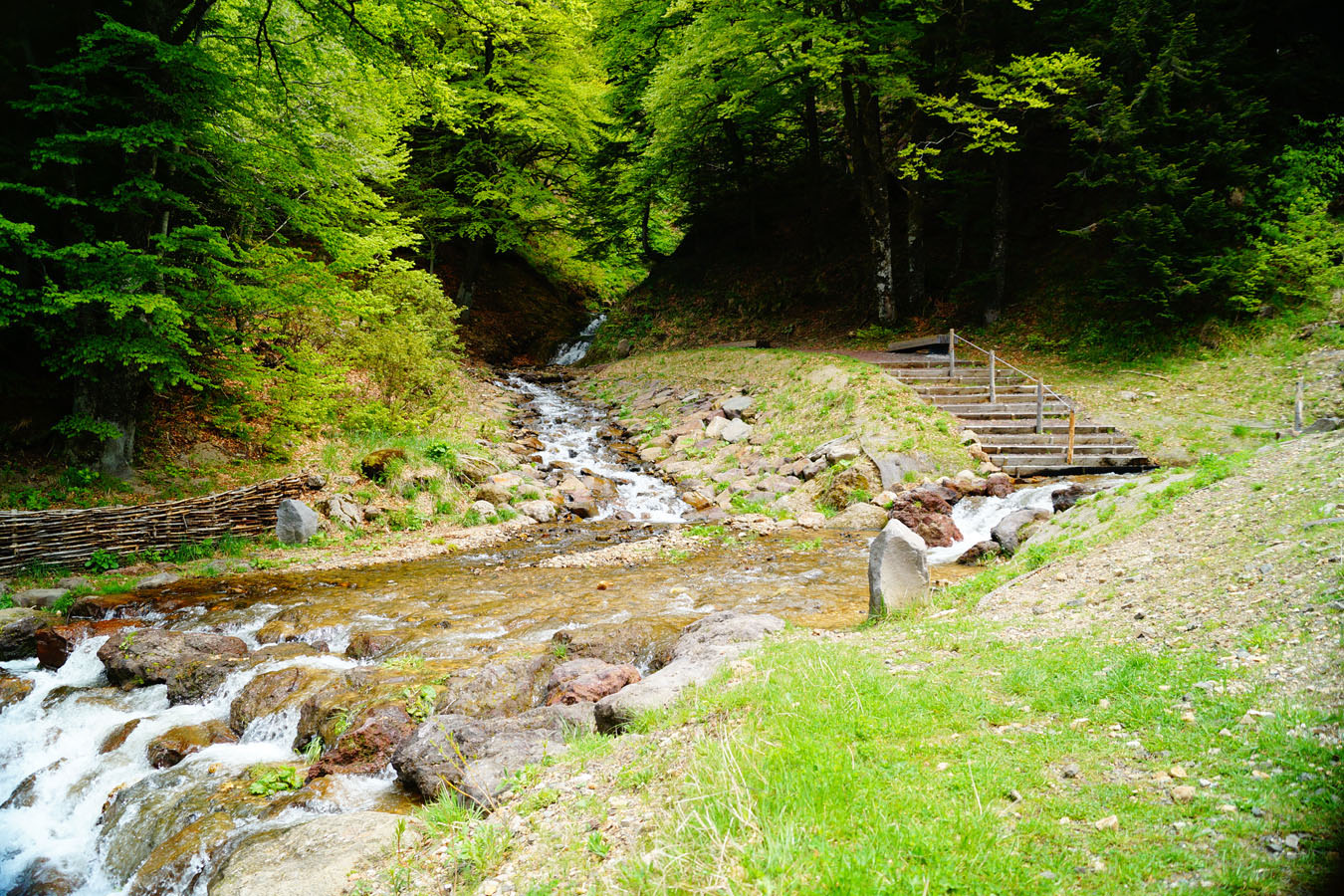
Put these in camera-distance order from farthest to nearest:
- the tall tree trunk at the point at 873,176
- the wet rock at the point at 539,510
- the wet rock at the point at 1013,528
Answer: the tall tree trunk at the point at 873,176 < the wet rock at the point at 539,510 < the wet rock at the point at 1013,528

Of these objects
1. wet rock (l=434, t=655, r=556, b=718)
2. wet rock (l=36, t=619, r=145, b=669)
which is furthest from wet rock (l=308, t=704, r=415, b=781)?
wet rock (l=36, t=619, r=145, b=669)

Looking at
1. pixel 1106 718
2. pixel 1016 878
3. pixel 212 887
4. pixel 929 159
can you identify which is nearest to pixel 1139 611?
pixel 1106 718

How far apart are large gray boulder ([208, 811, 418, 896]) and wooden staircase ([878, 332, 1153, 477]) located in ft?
42.7

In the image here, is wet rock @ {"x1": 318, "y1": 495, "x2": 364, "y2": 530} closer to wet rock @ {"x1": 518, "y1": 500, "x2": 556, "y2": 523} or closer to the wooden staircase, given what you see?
wet rock @ {"x1": 518, "y1": 500, "x2": 556, "y2": 523}

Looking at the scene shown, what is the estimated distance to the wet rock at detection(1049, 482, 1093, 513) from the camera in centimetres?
1068

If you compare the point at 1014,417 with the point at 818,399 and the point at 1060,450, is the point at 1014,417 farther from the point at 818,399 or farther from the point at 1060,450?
the point at 818,399

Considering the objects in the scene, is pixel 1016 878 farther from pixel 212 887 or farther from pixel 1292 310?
pixel 1292 310

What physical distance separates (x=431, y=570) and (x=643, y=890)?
8.46 meters

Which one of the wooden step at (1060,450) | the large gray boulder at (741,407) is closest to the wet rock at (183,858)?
the wooden step at (1060,450)

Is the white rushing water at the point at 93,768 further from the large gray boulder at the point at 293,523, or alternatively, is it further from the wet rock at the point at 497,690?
the large gray boulder at the point at 293,523

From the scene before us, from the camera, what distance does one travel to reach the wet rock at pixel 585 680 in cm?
568

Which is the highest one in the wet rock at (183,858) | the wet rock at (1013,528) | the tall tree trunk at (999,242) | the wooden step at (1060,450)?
the tall tree trunk at (999,242)

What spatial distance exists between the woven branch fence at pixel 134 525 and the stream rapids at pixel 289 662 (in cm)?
141

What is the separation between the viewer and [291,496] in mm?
11633
